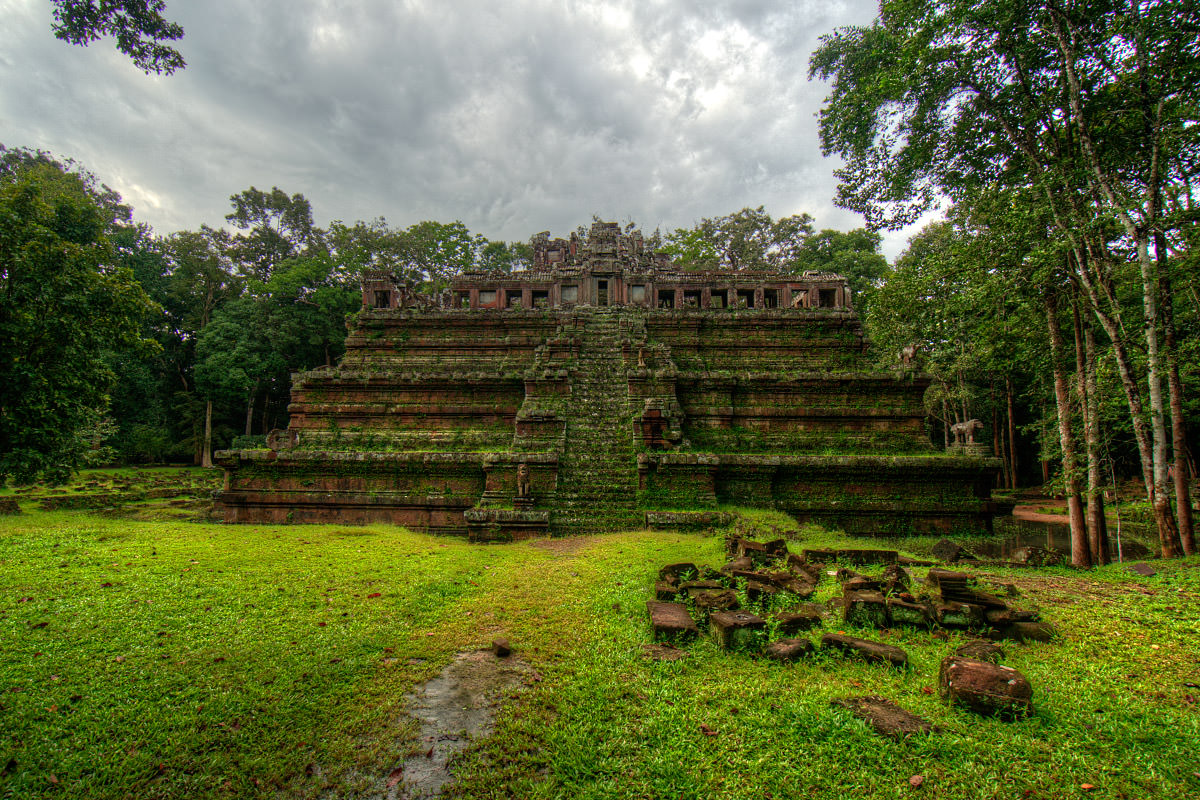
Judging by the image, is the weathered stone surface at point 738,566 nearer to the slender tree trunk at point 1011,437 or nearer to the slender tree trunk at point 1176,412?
the slender tree trunk at point 1176,412

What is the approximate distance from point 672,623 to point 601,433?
304 inches

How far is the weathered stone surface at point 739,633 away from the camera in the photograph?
13.0 feet

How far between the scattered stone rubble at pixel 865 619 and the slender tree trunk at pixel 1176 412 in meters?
5.09

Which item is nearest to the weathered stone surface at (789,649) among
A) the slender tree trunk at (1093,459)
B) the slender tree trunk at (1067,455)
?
the slender tree trunk at (1093,459)

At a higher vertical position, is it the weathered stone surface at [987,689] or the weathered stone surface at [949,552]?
the weathered stone surface at [987,689]

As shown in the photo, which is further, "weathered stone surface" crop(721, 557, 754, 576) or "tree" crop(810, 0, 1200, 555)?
"tree" crop(810, 0, 1200, 555)

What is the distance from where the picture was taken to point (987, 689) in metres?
3.03

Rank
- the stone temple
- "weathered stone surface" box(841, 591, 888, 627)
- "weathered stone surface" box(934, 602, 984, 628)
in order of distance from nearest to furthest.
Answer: "weathered stone surface" box(934, 602, 984, 628) < "weathered stone surface" box(841, 591, 888, 627) < the stone temple

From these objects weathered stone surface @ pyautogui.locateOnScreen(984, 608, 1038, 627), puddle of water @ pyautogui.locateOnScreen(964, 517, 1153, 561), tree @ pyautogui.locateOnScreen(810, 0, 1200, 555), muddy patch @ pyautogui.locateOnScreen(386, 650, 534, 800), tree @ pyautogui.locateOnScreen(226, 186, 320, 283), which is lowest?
puddle of water @ pyautogui.locateOnScreen(964, 517, 1153, 561)

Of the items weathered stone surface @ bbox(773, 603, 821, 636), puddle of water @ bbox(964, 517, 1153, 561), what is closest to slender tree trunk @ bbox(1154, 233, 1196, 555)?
puddle of water @ bbox(964, 517, 1153, 561)

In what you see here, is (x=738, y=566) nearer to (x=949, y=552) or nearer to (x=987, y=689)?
(x=987, y=689)

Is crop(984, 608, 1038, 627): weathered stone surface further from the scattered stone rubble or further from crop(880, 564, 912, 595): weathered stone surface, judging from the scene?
crop(880, 564, 912, 595): weathered stone surface

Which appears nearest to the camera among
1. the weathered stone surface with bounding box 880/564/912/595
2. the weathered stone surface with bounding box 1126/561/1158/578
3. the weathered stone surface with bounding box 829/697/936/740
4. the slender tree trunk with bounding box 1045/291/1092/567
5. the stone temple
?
the weathered stone surface with bounding box 829/697/936/740

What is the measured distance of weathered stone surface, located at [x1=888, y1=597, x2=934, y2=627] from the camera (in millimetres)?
4387
